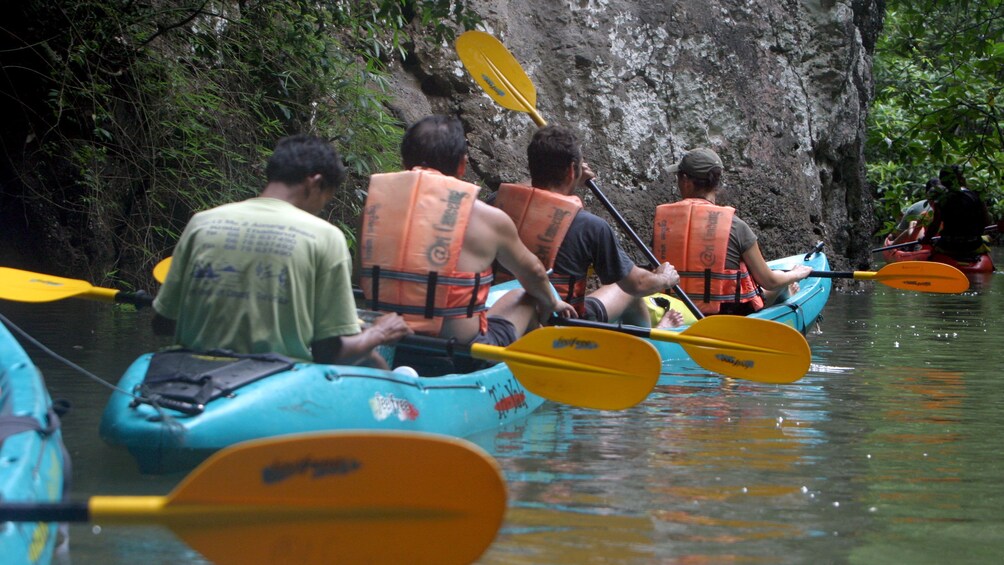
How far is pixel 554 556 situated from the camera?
2615 mm

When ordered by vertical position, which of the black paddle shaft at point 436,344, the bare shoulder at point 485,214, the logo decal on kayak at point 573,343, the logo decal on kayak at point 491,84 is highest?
the logo decal on kayak at point 491,84

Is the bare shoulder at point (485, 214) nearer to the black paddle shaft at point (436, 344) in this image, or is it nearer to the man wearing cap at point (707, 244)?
the black paddle shaft at point (436, 344)

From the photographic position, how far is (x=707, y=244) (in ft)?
20.0

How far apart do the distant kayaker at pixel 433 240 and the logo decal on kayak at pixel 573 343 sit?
34 cm

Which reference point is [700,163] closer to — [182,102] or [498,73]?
[498,73]

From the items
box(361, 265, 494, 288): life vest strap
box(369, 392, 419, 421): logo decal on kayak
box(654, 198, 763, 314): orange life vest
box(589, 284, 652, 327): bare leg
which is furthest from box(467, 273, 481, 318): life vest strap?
box(654, 198, 763, 314): orange life vest

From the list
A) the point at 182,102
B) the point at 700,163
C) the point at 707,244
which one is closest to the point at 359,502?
the point at 707,244

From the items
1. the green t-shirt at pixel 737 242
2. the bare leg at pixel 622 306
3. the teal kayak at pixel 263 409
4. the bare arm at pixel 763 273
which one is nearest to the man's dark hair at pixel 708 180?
the green t-shirt at pixel 737 242

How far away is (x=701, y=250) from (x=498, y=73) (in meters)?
1.62

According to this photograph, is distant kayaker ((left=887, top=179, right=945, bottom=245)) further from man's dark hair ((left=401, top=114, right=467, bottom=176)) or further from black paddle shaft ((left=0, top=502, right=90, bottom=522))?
black paddle shaft ((left=0, top=502, right=90, bottom=522))

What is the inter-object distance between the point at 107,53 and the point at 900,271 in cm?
486

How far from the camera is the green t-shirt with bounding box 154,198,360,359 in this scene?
314 centimetres

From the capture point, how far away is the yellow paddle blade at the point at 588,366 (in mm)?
3887

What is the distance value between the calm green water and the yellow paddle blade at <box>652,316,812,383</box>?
0.16 metres
